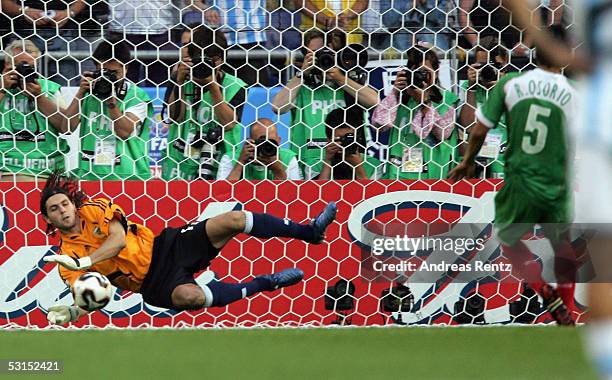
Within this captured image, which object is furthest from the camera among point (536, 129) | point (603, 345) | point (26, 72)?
point (26, 72)

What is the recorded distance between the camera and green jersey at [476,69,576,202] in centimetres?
531

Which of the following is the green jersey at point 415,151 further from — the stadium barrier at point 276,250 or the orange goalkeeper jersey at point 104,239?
the orange goalkeeper jersey at point 104,239

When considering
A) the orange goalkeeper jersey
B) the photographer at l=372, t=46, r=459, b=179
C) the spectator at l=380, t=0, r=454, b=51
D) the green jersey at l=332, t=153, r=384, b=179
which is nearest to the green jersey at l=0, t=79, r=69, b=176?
the orange goalkeeper jersey

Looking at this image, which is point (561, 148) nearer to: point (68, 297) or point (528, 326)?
point (528, 326)

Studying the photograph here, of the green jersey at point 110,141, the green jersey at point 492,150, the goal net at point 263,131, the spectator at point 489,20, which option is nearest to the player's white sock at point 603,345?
the goal net at point 263,131

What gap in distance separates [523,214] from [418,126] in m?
0.86

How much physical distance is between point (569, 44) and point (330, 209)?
5.46 feet

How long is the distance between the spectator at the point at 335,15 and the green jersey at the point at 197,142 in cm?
56

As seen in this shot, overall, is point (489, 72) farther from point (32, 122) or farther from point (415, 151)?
point (32, 122)

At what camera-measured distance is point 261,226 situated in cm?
581

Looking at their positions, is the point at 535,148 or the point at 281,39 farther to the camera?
the point at 281,39

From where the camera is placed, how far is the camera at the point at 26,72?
18.8ft

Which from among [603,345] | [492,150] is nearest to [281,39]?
[492,150]

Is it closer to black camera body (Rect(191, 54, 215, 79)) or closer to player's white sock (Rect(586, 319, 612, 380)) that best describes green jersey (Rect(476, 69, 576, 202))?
black camera body (Rect(191, 54, 215, 79))
